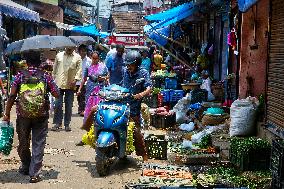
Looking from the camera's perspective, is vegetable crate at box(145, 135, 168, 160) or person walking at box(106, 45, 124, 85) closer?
vegetable crate at box(145, 135, 168, 160)

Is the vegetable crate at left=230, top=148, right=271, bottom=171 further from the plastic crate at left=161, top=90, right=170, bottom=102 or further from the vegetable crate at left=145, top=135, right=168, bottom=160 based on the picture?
the plastic crate at left=161, top=90, right=170, bottom=102

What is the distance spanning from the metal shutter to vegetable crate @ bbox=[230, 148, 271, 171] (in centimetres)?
77

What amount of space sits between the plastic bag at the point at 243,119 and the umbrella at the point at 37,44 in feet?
12.9

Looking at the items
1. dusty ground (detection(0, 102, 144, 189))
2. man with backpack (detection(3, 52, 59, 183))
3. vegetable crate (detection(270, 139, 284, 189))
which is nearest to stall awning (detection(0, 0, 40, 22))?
dusty ground (detection(0, 102, 144, 189))

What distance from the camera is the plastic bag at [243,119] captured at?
9.28m

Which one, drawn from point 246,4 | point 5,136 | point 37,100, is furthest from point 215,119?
point 5,136

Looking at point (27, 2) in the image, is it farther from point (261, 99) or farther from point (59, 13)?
point (261, 99)

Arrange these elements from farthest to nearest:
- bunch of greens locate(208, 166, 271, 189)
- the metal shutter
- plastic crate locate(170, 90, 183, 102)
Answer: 1. plastic crate locate(170, 90, 183, 102)
2. the metal shutter
3. bunch of greens locate(208, 166, 271, 189)

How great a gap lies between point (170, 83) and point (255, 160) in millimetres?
10553

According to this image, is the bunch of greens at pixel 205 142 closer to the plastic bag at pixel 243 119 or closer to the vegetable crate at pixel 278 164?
the plastic bag at pixel 243 119

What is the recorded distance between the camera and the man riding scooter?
321 inches

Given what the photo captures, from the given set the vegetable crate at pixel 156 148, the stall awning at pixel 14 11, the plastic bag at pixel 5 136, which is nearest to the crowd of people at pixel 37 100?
the plastic bag at pixel 5 136

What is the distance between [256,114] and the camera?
9477mm

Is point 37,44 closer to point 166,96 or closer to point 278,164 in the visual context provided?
point 278,164
